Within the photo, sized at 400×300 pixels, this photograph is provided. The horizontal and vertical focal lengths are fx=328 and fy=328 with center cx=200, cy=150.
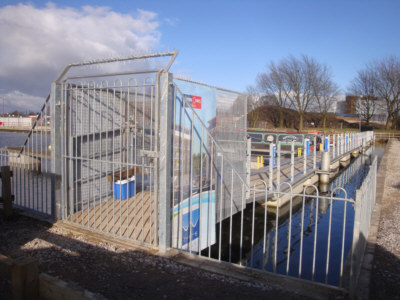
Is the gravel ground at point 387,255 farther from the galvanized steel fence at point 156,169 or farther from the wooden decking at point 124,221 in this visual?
the wooden decking at point 124,221

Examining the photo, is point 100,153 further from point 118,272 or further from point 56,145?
point 118,272

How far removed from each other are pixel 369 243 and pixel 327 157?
898 centimetres

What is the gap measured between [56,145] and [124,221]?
1.80 m

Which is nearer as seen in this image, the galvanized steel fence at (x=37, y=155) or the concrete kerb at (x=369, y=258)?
the concrete kerb at (x=369, y=258)

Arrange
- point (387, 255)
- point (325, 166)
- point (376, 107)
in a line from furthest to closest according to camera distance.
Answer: point (376, 107) → point (325, 166) → point (387, 255)

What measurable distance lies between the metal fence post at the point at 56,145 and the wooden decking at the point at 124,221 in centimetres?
A: 36

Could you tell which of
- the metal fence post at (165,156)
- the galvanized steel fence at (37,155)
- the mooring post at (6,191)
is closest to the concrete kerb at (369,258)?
the metal fence post at (165,156)

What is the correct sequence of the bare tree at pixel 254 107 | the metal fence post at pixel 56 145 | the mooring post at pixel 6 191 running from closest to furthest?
1. the metal fence post at pixel 56 145
2. the mooring post at pixel 6 191
3. the bare tree at pixel 254 107

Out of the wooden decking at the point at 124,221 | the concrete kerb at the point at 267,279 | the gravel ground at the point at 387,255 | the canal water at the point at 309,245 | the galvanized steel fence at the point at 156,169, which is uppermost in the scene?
the galvanized steel fence at the point at 156,169

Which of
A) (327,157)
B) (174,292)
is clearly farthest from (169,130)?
(327,157)

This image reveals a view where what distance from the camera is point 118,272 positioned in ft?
12.8

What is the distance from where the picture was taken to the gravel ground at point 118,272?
345 centimetres

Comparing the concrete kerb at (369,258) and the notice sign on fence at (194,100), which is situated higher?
the notice sign on fence at (194,100)

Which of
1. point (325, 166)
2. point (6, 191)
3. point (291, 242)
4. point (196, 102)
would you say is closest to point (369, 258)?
point (196, 102)
